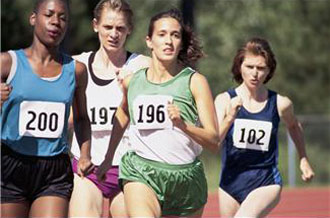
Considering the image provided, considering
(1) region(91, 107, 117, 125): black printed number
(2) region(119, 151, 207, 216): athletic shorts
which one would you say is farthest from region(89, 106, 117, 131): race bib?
(2) region(119, 151, 207, 216): athletic shorts

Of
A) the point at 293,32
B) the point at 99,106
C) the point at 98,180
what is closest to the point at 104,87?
the point at 99,106

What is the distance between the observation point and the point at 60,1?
6.64m

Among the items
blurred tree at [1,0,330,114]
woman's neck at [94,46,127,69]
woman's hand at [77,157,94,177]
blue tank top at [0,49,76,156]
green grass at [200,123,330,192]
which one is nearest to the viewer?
blue tank top at [0,49,76,156]

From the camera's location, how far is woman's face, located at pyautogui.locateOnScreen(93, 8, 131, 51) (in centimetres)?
784

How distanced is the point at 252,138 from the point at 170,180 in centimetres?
210

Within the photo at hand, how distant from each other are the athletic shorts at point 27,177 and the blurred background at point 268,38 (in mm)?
7750

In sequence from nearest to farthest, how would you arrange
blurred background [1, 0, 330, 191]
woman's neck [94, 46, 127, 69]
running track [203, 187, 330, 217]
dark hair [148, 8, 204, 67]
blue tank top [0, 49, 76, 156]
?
blue tank top [0, 49, 76, 156]
dark hair [148, 8, 204, 67]
woman's neck [94, 46, 127, 69]
running track [203, 187, 330, 217]
blurred background [1, 0, 330, 191]

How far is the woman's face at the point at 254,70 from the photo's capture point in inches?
352

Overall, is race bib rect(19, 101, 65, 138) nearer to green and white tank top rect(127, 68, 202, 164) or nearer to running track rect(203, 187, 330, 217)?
green and white tank top rect(127, 68, 202, 164)

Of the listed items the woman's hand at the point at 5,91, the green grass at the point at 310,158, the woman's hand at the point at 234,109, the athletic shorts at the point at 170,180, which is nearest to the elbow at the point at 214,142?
the athletic shorts at the point at 170,180

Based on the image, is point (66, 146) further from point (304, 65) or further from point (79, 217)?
point (304, 65)

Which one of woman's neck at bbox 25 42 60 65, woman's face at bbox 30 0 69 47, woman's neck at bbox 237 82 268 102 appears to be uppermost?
woman's face at bbox 30 0 69 47

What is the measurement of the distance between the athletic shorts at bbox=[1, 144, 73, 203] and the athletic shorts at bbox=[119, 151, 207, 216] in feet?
1.99

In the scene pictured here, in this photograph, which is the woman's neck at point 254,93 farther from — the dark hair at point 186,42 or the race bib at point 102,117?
the dark hair at point 186,42
